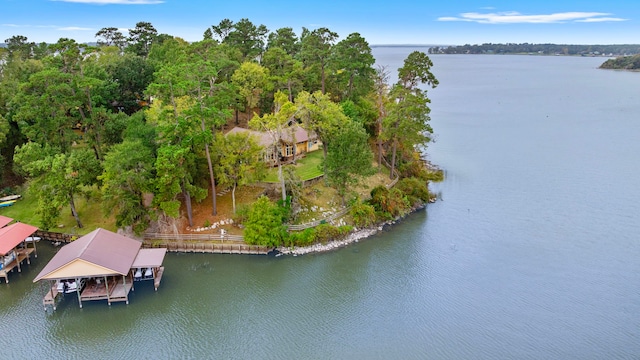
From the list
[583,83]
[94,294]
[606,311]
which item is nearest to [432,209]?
[606,311]

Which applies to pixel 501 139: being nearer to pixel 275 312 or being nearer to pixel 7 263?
pixel 275 312

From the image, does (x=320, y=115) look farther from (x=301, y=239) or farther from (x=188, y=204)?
(x=188, y=204)

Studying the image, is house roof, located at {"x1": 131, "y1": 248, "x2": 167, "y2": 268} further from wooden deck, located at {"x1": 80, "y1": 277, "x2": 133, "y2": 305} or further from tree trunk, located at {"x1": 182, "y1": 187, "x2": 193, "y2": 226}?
tree trunk, located at {"x1": 182, "y1": 187, "x2": 193, "y2": 226}

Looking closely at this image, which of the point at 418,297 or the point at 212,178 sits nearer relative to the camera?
the point at 418,297

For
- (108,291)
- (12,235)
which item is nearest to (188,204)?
(108,291)

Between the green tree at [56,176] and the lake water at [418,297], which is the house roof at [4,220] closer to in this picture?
the green tree at [56,176]

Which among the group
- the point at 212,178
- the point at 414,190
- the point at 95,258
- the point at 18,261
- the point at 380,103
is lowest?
the point at 18,261

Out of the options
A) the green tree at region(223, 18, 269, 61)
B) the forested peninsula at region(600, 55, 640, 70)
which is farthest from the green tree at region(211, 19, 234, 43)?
the forested peninsula at region(600, 55, 640, 70)
